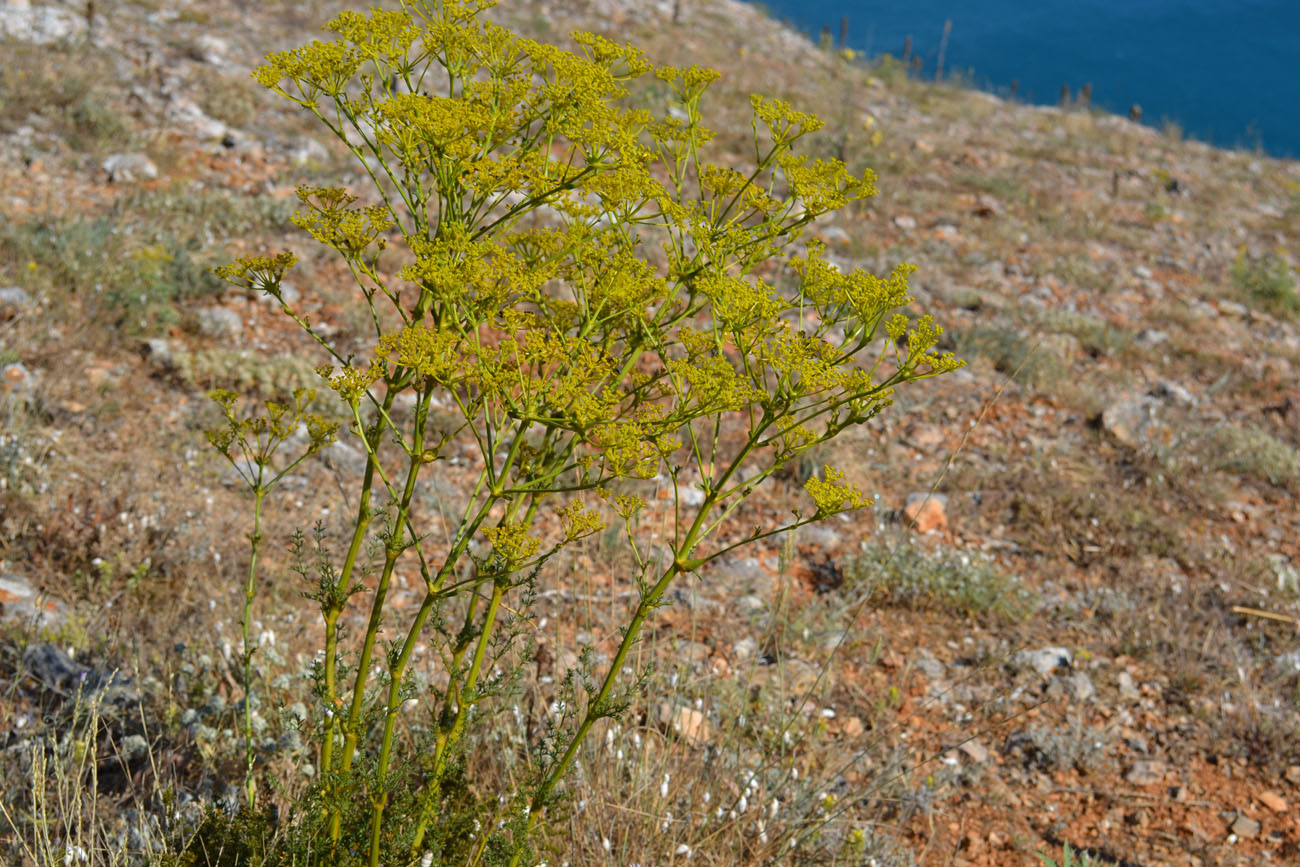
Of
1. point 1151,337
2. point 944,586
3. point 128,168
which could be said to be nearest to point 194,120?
point 128,168

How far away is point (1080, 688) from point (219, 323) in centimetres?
489

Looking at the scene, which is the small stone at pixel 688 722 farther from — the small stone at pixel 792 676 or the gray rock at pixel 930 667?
the gray rock at pixel 930 667

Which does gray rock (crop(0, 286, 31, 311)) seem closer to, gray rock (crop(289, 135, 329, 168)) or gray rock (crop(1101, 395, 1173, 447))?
gray rock (crop(289, 135, 329, 168))

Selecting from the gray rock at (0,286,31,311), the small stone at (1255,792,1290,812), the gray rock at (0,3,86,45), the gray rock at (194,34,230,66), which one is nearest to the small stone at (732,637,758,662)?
the small stone at (1255,792,1290,812)

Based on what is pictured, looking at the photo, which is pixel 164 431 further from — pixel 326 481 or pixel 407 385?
pixel 407 385

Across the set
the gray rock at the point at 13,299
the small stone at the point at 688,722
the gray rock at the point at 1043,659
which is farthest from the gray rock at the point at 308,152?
the gray rock at the point at 1043,659

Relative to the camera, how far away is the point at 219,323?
17.2ft

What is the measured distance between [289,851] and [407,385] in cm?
98

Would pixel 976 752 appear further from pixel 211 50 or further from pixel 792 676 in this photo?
pixel 211 50

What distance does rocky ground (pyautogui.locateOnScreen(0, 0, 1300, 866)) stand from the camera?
9.00ft

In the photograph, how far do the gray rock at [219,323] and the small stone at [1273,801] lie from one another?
214 inches

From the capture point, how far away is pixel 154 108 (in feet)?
25.6

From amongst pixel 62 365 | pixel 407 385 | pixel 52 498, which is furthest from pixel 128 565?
pixel 407 385

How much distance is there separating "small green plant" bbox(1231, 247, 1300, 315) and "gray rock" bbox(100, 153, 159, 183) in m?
9.67
